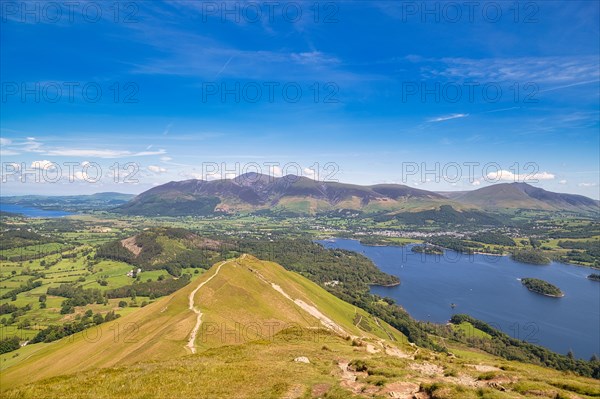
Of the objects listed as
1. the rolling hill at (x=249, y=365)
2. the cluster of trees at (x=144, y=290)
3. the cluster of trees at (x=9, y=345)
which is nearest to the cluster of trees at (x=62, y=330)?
the cluster of trees at (x=9, y=345)

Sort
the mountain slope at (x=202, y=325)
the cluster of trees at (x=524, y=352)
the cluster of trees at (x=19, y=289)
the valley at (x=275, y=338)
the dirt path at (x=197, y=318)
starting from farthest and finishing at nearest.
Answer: the cluster of trees at (x=19, y=289)
the cluster of trees at (x=524, y=352)
the mountain slope at (x=202, y=325)
the dirt path at (x=197, y=318)
the valley at (x=275, y=338)

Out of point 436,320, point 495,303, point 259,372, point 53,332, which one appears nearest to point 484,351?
point 436,320

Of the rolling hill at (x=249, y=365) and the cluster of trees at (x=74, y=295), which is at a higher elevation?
the rolling hill at (x=249, y=365)

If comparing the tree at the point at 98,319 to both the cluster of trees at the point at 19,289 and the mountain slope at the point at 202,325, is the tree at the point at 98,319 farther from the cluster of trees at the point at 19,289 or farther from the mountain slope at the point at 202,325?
the cluster of trees at the point at 19,289

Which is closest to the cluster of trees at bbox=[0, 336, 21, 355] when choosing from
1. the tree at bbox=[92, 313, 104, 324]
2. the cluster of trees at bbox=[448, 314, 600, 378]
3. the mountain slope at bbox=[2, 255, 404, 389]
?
the mountain slope at bbox=[2, 255, 404, 389]

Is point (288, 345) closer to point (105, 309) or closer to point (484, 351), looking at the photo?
point (484, 351)

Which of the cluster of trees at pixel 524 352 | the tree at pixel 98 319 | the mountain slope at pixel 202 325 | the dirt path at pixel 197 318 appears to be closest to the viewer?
the dirt path at pixel 197 318

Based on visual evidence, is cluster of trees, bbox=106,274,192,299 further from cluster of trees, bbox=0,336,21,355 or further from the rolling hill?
the rolling hill
